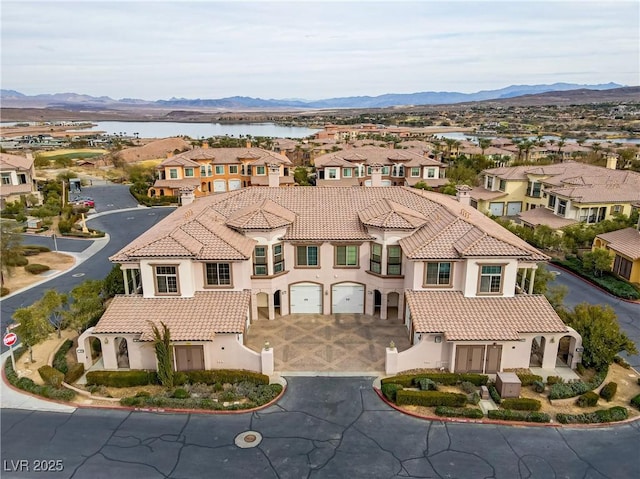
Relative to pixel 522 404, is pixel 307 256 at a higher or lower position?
higher

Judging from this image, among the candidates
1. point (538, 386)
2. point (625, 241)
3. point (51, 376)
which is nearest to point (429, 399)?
point (538, 386)

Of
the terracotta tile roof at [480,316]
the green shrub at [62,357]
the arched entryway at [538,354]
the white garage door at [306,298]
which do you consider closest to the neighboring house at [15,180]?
the green shrub at [62,357]

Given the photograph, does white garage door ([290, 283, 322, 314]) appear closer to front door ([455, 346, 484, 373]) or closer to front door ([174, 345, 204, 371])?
front door ([174, 345, 204, 371])

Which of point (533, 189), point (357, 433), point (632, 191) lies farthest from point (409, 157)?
point (357, 433)

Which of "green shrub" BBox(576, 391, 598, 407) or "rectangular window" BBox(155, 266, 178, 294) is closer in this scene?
"green shrub" BBox(576, 391, 598, 407)

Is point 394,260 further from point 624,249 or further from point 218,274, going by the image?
point 624,249

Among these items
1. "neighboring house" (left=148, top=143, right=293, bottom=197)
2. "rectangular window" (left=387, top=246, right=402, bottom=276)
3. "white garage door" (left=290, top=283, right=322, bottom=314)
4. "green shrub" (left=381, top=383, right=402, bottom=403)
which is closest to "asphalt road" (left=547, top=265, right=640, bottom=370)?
"rectangular window" (left=387, top=246, right=402, bottom=276)

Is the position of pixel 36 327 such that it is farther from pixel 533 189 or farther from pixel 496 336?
pixel 533 189
